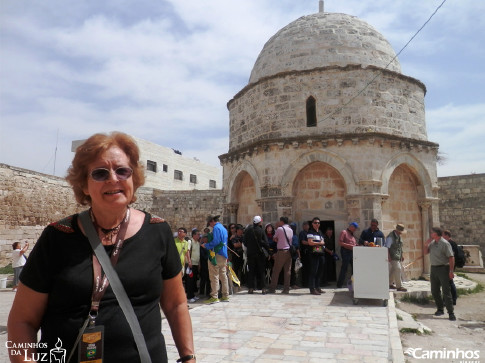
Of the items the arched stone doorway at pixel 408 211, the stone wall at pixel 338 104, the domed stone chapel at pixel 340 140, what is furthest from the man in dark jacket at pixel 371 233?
the stone wall at pixel 338 104

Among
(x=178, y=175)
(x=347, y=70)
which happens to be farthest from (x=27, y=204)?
(x=178, y=175)

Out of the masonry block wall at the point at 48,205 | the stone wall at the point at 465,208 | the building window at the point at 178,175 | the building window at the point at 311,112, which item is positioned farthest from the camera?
the building window at the point at 178,175

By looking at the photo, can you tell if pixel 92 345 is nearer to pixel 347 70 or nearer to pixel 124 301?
→ pixel 124 301

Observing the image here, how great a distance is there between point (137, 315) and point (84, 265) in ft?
1.14

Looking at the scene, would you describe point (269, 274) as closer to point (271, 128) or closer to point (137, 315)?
point (271, 128)

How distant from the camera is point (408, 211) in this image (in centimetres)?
1044

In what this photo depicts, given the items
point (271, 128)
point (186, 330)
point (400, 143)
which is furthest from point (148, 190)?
point (186, 330)

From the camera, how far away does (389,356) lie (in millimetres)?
4297

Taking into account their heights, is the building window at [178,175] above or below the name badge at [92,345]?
above

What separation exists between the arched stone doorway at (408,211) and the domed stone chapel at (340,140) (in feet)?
0.09

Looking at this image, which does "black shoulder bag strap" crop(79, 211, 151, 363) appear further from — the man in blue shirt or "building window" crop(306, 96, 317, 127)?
"building window" crop(306, 96, 317, 127)

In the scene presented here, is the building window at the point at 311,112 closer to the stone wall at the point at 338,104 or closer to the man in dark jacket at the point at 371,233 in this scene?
A: the stone wall at the point at 338,104

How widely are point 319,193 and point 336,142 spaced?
147cm

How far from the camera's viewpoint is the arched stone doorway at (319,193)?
32.4 feet
